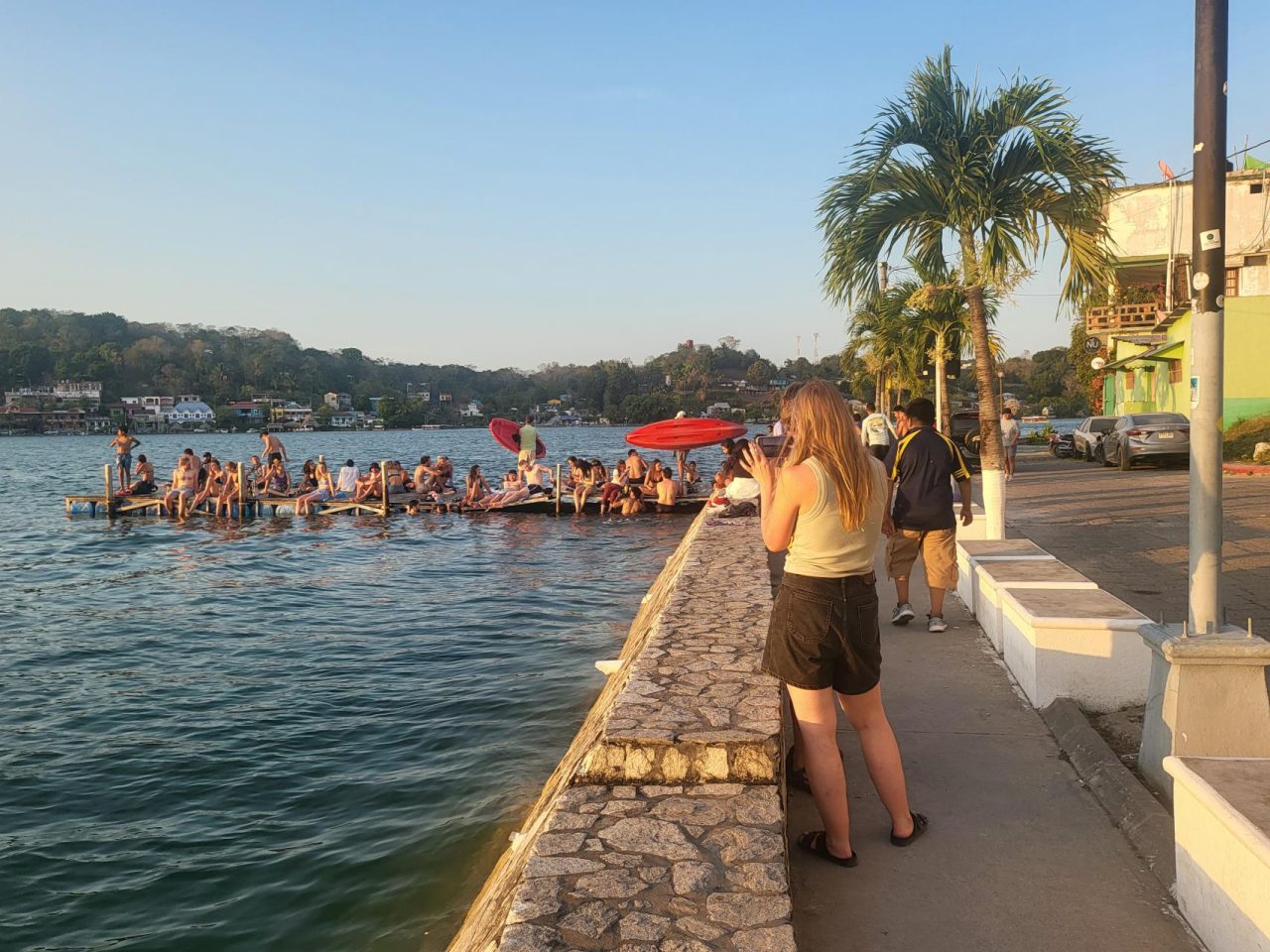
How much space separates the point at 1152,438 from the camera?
2308 centimetres

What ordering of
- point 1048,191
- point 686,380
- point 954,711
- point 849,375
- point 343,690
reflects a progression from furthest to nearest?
point 686,380 < point 849,375 < point 1048,191 < point 343,690 < point 954,711

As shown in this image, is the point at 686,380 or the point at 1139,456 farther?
the point at 686,380

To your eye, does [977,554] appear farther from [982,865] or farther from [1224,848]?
[1224,848]

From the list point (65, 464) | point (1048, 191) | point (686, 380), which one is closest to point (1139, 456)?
point (1048, 191)

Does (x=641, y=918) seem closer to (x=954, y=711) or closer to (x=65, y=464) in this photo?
(x=954, y=711)

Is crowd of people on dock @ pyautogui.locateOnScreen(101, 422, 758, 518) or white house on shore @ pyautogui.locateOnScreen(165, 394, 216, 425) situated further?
white house on shore @ pyautogui.locateOnScreen(165, 394, 216, 425)

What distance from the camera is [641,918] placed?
2.93 meters

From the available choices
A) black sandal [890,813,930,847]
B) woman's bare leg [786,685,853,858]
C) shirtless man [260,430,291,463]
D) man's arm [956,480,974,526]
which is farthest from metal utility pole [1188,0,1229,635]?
shirtless man [260,430,291,463]

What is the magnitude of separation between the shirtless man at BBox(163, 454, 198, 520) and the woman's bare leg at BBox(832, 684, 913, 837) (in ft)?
88.9

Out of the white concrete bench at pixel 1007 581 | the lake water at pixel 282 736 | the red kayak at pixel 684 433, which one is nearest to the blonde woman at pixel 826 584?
the lake water at pixel 282 736

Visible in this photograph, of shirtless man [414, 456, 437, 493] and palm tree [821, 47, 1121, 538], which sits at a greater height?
palm tree [821, 47, 1121, 538]

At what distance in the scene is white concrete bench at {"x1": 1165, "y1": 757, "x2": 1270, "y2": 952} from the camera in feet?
9.14

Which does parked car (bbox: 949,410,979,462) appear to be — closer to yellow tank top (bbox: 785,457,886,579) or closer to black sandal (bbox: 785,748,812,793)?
black sandal (bbox: 785,748,812,793)

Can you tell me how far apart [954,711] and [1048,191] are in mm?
7976
